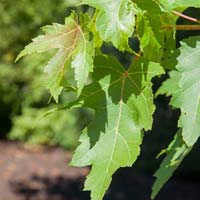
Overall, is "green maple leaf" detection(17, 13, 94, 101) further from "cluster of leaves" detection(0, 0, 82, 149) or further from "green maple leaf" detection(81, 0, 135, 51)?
"cluster of leaves" detection(0, 0, 82, 149)

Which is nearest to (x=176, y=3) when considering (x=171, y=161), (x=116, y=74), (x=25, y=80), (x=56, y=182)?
(x=116, y=74)

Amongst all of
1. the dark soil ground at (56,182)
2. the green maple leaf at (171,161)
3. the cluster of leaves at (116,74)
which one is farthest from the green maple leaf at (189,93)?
the dark soil ground at (56,182)

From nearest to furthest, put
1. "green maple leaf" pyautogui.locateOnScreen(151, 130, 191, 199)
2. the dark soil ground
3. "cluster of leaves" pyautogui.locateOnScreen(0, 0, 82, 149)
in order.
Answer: "green maple leaf" pyautogui.locateOnScreen(151, 130, 191, 199), the dark soil ground, "cluster of leaves" pyautogui.locateOnScreen(0, 0, 82, 149)

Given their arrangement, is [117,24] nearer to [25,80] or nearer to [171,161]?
[171,161]

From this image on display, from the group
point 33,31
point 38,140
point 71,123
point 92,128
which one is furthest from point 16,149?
point 92,128

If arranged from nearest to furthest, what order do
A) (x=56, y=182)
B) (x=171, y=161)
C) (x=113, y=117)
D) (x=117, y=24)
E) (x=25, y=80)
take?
(x=117, y=24)
(x=113, y=117)
(x=171, y=161)
(x=56, y=182)
(x=25, y=80)

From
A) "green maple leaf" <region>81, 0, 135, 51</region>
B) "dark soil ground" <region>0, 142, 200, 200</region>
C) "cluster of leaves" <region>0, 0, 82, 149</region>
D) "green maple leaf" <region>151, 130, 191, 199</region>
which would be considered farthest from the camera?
"cluster of leaves" <region>0, 0, 82, 149</region>

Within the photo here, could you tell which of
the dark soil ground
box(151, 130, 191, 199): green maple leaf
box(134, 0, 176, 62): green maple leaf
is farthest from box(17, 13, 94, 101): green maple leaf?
the dark soil ground
